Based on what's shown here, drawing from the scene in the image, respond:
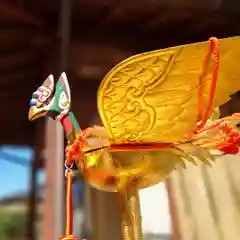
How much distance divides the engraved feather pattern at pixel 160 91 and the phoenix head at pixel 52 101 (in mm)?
45

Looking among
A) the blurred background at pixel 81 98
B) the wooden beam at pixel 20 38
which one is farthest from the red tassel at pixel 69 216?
the wooden beam at pixel 20 38

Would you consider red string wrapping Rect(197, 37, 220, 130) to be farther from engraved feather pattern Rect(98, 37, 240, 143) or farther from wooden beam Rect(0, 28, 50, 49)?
wooden beam Rect(0, 28, 50, 49)

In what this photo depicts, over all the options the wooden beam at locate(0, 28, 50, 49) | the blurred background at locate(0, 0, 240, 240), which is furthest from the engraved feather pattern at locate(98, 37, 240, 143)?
the wooden beam at locate(0, 28, 50, 49)

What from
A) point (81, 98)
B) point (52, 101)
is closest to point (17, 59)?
point (81, 98)

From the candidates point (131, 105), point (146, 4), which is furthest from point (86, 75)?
point (131, 105)

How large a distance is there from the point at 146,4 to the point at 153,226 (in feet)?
1.35

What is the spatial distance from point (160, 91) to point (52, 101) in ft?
0.40

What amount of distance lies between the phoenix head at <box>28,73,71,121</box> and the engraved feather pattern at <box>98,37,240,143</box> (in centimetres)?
5

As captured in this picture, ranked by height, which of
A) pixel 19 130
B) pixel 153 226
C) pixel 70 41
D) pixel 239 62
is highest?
pixel 70 41

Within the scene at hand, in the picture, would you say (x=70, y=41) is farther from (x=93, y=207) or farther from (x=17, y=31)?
(x=93, y=207)

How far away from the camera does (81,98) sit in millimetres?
1006

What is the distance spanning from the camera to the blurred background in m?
0.90

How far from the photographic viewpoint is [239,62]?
567mm

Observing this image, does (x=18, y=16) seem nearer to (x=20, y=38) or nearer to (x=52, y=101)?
(x=20, y=38)
